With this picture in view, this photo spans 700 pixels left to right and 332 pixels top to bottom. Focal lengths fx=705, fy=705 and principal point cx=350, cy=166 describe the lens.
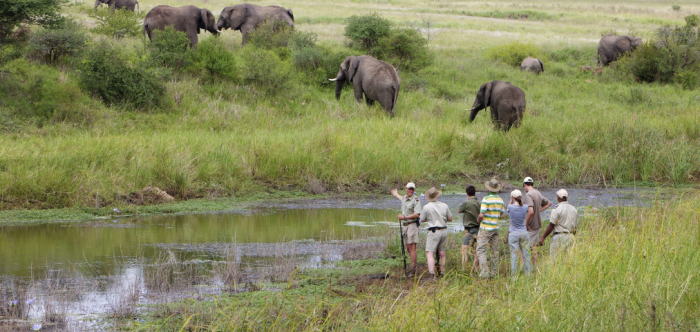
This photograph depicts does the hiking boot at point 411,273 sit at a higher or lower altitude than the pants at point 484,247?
lower

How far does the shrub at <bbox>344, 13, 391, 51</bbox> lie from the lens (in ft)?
84.9

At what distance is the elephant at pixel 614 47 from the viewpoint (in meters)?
35.1

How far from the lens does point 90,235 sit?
10625 mm

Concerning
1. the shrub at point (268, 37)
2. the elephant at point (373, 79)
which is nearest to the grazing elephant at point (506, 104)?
the elephant at point (373, 79)

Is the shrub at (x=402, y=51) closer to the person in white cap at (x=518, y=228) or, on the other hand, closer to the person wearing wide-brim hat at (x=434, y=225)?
the person wearing wide-brim hat at (x=434, y=225)

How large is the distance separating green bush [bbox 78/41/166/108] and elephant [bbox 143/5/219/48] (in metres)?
4.11

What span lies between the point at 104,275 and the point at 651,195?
11049 millimetres

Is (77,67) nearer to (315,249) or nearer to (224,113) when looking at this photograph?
(224,113)

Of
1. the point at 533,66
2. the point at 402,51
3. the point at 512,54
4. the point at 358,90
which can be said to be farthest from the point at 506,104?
the point at 512,54

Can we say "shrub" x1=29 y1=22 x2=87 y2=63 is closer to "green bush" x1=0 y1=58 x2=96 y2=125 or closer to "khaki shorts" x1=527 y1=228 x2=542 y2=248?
"green bush" x1=0 y1=58 x2=96 y2=125

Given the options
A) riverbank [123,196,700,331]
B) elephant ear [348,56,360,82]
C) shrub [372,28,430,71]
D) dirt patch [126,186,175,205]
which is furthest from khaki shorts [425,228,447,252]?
shrub [372,28,430,71]

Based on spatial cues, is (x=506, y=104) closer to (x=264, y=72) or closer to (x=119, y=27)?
(x=264, y=72)

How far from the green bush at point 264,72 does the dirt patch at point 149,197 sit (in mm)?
7643

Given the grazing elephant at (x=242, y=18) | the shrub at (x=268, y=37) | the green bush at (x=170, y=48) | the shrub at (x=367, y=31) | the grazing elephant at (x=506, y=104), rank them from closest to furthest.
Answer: the grazing elephant at (x=506, y=104) < the green bush at (x=170, y=48) < the shrub at (x=268, y=37) < the shrub at (x=367, y=31) < the grazing elephant at (x=242, y=18)
